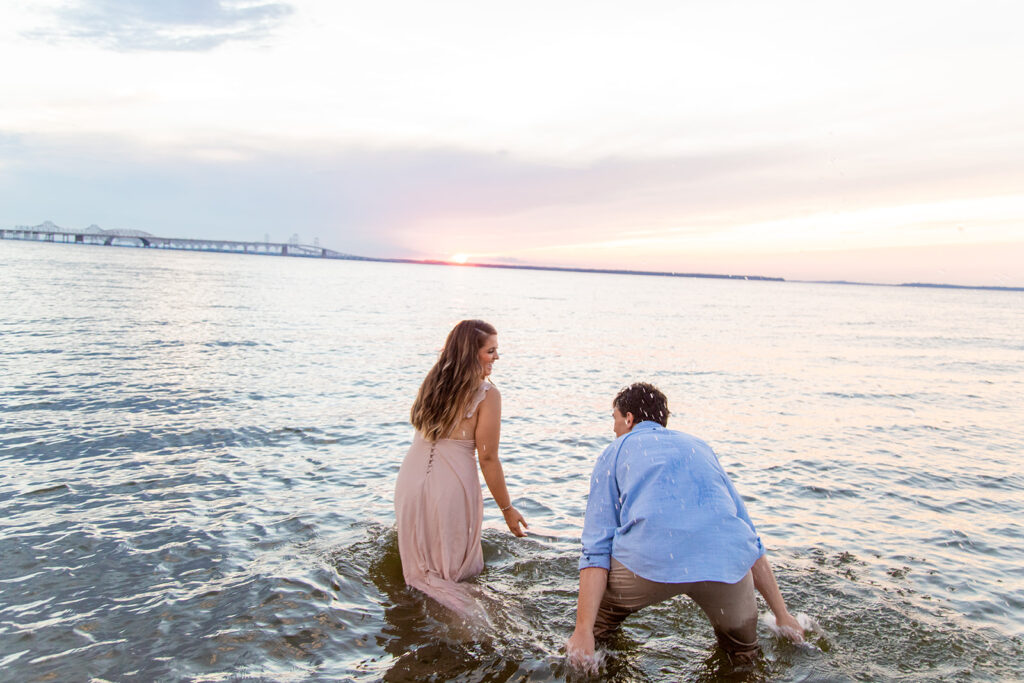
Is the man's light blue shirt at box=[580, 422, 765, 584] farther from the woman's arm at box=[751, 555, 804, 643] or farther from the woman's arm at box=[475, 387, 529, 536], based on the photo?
the woman's arm at box=[475, 387, 529, 536]

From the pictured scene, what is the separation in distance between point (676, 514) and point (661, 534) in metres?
0.16

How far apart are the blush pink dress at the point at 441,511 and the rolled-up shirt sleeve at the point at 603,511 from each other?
1.46 metres

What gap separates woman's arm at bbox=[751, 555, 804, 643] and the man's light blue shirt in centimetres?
24

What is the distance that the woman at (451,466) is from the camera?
544 cm

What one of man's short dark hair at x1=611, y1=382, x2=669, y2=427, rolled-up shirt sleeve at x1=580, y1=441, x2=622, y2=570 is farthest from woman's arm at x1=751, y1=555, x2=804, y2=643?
man's short dark hair at x1=611, y1=382, x2=669, y2=427

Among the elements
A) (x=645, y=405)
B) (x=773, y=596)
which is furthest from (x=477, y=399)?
(x=773, y=596)

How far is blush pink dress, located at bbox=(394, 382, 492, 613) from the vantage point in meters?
5.57

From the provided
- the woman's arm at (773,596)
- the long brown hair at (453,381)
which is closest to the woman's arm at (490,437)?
the long brown hair at (453,381)

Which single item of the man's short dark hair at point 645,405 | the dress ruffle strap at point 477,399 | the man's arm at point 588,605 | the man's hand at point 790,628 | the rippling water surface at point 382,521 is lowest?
the rippling water surface at point 382,521

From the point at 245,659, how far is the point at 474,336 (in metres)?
3.06

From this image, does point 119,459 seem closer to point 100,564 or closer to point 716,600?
point 100,564

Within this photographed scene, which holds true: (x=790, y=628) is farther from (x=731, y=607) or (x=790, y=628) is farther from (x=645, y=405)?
(x=645, y=405)

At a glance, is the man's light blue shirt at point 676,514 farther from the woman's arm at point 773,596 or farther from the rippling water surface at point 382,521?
the rippling water surface at point 382,521

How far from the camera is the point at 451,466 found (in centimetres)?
560
